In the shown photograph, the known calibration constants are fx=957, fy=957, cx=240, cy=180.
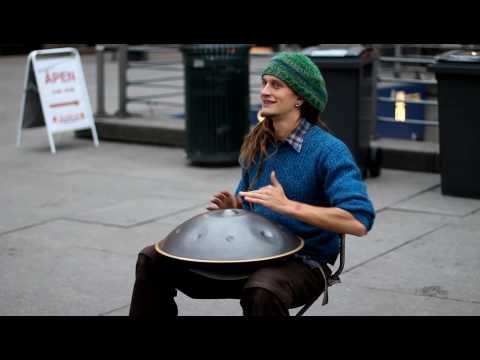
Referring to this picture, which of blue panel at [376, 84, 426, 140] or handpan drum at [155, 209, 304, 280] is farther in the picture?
blue panel at [376, 84, 426, 140]

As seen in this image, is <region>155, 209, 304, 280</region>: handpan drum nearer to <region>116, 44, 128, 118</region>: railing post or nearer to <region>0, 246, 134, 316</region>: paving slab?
<region>0, 246, 134, 316</region>: paving slab

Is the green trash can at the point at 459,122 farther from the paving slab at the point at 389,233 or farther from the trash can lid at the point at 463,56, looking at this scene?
the paving slab at the point at 389,233

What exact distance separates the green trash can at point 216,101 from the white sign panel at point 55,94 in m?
1.89

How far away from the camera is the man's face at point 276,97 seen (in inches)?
156

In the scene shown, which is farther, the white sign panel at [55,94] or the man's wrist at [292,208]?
the white sign panel at [55,94]

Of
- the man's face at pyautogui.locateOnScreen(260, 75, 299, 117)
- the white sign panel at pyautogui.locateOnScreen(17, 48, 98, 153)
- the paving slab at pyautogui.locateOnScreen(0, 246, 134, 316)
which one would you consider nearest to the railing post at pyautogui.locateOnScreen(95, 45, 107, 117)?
the white sign panel at pyautogui.locateOnScreen(17, 48, 98, 153)

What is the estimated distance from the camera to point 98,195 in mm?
8453

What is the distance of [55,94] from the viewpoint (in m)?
10.9

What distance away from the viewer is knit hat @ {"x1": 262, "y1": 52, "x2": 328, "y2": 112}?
3.92 meters

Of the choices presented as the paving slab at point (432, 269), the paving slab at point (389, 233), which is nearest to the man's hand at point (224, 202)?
the paving slab at point (432, 269)

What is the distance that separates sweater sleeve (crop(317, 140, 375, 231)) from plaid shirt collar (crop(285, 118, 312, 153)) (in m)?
0.14
